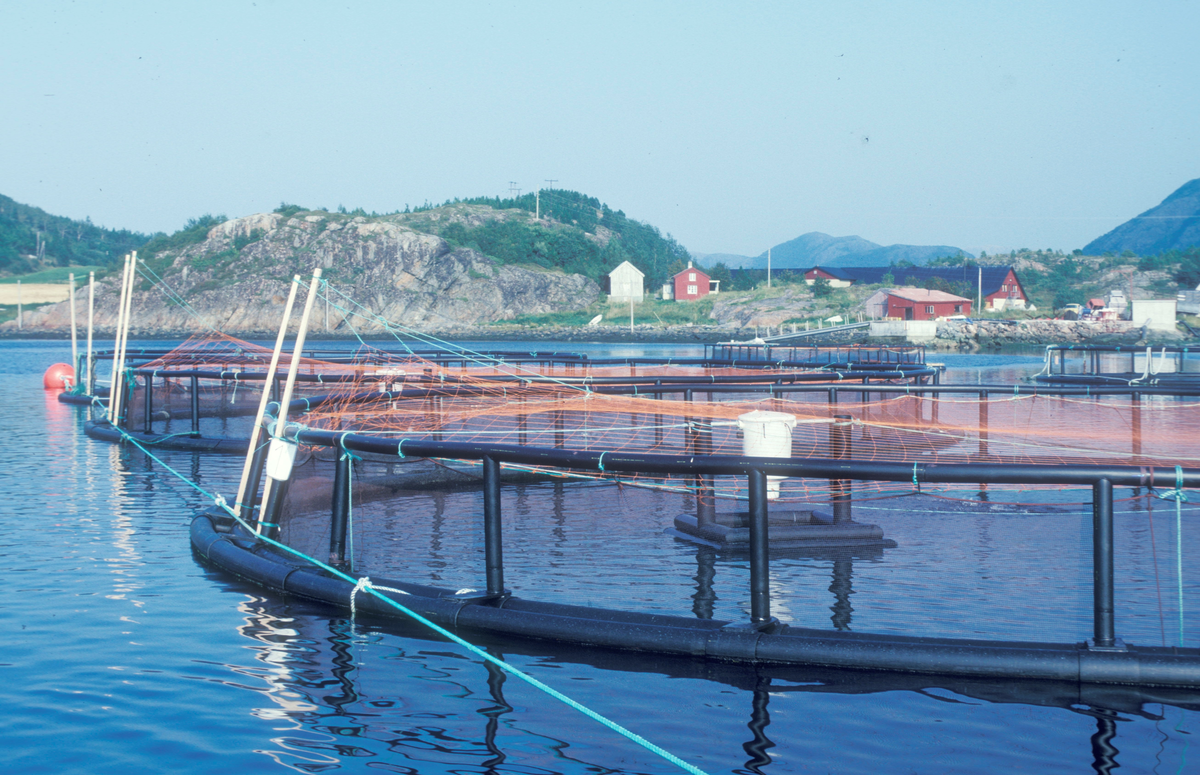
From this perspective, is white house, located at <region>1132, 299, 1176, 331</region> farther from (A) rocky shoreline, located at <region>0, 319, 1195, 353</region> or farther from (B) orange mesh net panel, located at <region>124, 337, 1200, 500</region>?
(B) orange mesh net panel, located at <region>124, 337, 1200, 500</region>

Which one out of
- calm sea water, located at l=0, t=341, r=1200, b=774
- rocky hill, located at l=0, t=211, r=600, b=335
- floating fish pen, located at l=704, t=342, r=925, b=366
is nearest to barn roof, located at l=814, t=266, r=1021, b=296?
rocky hill, located at l=0, t=211, r=600, b=335

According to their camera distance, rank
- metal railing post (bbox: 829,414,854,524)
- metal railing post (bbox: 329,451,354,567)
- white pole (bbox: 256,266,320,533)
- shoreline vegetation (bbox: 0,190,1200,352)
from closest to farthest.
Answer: metal railing post (bbox: 329,451,354,567)
white pole (bbox: 256,266,320,533)
metal railing post (bbox: 829,414,854,524)
shoreline vegetation (bbox: 0,190,1200,352)

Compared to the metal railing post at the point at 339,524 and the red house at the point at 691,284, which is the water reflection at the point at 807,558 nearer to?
the metal railing post at the point at 339,524

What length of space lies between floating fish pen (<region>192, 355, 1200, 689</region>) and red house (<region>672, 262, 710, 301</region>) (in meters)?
141

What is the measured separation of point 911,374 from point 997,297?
12327 cm

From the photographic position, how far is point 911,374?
19297mm

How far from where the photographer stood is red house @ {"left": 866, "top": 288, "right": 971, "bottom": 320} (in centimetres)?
11576

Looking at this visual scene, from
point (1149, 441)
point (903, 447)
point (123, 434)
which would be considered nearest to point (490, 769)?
point (903, 447)

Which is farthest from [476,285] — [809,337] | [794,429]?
[794,429]

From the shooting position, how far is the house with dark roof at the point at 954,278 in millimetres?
134500

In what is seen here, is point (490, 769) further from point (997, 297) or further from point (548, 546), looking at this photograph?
point (997, 297)

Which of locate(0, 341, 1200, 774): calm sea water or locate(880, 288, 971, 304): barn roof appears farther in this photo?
locate(880, 288, 971, 304): barn roof

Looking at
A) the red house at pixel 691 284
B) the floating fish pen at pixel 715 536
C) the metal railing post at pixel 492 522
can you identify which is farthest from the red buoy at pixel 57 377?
the red house at pixel 691 284

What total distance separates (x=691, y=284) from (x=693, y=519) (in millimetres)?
148766
